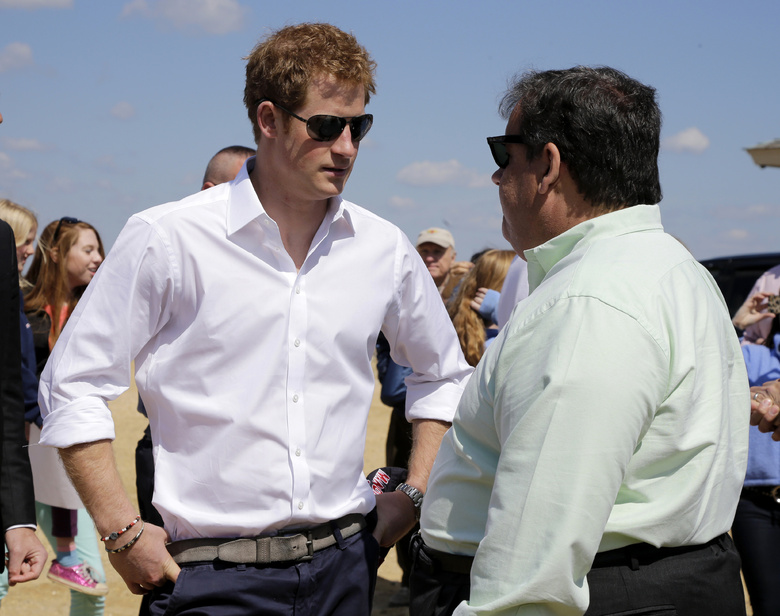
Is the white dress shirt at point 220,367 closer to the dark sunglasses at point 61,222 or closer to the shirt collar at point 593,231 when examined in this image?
the shirt collar at point 593,231

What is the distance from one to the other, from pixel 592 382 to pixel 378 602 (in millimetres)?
4782

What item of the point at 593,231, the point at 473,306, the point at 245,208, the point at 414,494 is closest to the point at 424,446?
the point at 414,494

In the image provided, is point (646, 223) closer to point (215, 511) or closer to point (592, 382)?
point (592, 382)

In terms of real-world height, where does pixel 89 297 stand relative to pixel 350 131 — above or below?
below

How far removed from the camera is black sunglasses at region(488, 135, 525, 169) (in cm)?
189

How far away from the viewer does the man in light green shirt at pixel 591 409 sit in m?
1.45

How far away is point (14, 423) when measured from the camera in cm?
246

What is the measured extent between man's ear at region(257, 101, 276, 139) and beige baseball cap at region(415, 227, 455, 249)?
471cm

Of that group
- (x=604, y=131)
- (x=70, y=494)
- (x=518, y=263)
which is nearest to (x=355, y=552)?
(x=604, y=131)

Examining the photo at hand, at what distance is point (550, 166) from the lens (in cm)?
180

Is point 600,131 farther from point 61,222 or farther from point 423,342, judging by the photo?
point 61,222

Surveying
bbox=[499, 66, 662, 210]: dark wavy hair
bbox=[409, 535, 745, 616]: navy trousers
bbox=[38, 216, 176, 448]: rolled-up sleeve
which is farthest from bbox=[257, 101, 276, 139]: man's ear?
bbox=[409, 535, 745, 616]: navy trousers

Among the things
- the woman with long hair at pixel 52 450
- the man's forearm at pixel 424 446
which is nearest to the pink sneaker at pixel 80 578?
the woman with long hair at pixel 52 450

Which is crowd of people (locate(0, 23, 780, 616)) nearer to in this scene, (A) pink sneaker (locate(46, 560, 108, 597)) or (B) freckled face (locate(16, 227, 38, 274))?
(A) pink sneaker (locate(46, 560, 108, 597))
